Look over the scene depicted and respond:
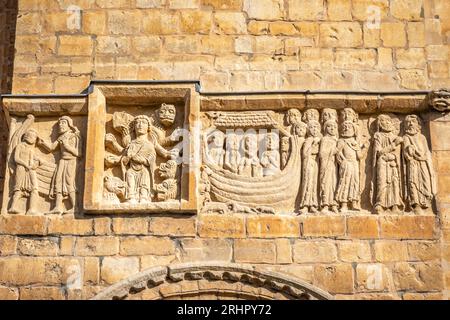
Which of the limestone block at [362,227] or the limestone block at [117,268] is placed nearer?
the limestone block at [117,268]

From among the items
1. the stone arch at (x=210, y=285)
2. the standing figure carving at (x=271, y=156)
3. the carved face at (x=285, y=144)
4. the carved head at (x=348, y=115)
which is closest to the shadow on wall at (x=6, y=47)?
the stone arch at (x=210, y=285)

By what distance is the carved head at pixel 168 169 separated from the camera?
8.23 meters

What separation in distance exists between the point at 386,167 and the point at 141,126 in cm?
207

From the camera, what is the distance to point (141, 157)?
827 centimetres

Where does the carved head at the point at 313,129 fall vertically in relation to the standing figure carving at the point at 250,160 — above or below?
above

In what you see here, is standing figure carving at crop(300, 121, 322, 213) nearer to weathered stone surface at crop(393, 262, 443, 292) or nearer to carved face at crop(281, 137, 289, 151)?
carved face at crop(281, 137, 289, 151)

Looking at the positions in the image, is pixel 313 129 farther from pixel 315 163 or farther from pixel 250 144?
pixel 250 144

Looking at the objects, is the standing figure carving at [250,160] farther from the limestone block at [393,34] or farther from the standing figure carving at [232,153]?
the limestone block at [393,34]

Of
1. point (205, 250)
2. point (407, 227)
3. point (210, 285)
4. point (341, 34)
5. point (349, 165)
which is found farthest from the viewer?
point (341, 34)

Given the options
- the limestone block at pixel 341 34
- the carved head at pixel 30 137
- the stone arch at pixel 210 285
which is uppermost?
the limestone block at pixel 341 34

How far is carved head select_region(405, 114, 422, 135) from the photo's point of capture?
8.36 meters

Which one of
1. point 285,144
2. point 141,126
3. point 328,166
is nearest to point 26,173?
point 141,126
